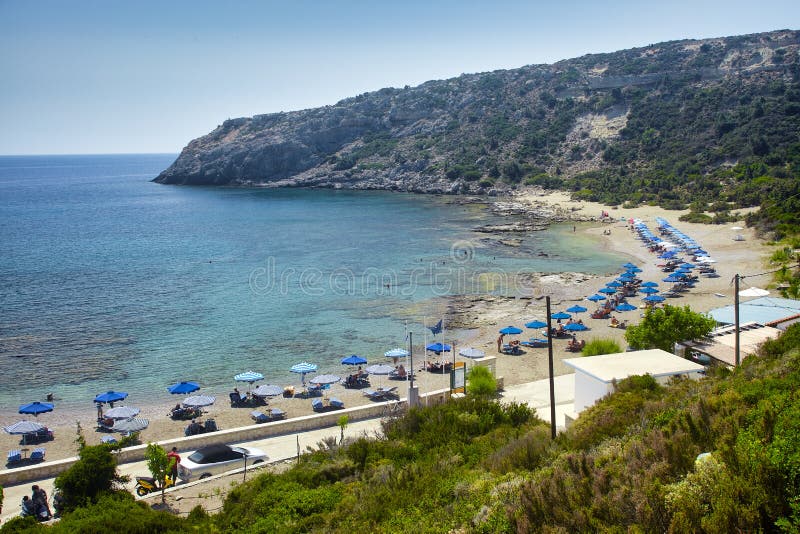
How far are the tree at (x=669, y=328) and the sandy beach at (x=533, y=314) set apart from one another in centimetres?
329

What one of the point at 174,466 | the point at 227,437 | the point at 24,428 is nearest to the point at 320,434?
the point at 227,437

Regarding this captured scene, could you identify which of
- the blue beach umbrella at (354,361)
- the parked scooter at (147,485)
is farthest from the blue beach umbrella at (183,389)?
the parked scooter at (147,485)

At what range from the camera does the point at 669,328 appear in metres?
20.7

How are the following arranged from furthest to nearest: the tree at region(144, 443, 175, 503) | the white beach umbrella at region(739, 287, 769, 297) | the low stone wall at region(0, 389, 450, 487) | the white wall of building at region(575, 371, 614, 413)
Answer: the white beach umbrella at region(739, 287, 769, 297), the low stone wall at region(0, 389, 450, 487), the white wall of building at region(575, 371, 614, 413), the tree at region(144, 443, 175, 503)

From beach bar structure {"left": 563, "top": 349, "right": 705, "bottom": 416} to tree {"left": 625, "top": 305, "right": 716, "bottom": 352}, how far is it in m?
3.99

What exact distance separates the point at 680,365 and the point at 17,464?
65.0ft

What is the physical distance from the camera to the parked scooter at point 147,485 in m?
14.1

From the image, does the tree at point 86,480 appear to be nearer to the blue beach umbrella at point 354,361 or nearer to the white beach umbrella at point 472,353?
the blue beach umbrella at point 354,361

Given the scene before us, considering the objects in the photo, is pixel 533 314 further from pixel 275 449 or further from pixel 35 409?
pixel 35 409

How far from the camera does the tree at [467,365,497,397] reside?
18344mm

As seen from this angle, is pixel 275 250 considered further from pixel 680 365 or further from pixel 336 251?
pixel 680 365

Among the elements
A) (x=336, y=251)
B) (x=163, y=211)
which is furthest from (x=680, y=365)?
(x=163, y=211)

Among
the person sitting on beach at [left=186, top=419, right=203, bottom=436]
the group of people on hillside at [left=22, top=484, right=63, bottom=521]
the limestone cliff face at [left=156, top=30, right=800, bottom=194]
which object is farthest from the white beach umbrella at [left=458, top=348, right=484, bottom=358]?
the limestone cliff face at [left=156, top=30, right=800, bottom=194]

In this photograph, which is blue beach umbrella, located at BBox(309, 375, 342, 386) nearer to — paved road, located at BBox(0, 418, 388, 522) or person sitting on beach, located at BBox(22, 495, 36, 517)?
paved road, located at BBox(0, 418, 388, 522)
